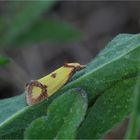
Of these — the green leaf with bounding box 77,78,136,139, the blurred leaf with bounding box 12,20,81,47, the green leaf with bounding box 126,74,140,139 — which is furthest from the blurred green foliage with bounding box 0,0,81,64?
the green leaf with bounding box 126,74,140,139

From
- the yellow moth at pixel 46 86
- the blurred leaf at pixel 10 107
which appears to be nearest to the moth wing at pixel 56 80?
the yellow moth at pixel 46 86

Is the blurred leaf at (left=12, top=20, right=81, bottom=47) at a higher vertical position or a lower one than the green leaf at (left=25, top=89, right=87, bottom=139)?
lower

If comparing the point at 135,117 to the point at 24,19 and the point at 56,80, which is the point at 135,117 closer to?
the point at 56,80

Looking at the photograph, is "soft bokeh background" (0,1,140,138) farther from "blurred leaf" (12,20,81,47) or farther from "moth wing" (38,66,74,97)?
"moth wing" (38,66,74,97)

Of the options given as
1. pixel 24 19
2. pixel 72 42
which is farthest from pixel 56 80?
pixel 72 42

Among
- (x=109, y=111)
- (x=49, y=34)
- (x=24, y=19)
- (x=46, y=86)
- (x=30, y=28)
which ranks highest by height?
(x=46, y=86)

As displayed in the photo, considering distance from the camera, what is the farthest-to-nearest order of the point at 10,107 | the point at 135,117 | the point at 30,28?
the point at 30,28
the point at 10,107
the point at 135,117

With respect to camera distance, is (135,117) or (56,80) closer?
(135,117)
